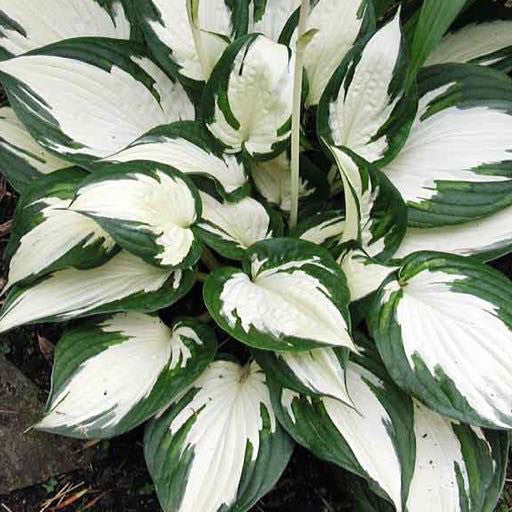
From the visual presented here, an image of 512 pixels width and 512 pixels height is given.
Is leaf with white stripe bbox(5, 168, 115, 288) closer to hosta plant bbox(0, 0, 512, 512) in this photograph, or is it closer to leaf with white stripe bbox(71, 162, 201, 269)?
hosta plant bbox(0, 0, 512, 512)

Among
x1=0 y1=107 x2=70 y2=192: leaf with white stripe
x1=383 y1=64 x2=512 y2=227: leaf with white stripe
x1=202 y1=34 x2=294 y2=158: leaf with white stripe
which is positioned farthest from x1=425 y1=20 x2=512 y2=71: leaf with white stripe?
x1=0 y1=107 x2=70 y2=192: leaf with white stripe

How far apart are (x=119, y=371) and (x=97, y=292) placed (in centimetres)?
13

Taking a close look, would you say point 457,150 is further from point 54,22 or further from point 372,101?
point 54,22

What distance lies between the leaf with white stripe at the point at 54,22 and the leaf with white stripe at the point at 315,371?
683 millimetres

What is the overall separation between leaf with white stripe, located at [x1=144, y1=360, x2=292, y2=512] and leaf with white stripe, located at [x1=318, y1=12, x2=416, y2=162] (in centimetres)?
43

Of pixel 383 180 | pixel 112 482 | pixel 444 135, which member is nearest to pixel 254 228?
pixel 383 180

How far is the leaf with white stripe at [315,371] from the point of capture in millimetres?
1074

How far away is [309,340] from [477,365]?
25 cm

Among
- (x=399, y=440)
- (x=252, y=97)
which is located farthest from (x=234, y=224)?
Result: (x=399, y=440)

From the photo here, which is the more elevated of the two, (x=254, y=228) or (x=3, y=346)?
(x=254, y=228)

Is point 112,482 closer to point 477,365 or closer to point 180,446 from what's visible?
point 180,446

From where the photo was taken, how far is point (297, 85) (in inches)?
42.6

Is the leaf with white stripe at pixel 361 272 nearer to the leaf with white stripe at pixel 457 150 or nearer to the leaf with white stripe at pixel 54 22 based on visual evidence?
the leaf with white stripe at pixel 457 150

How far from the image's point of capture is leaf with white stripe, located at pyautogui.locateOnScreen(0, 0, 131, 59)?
134 cm
